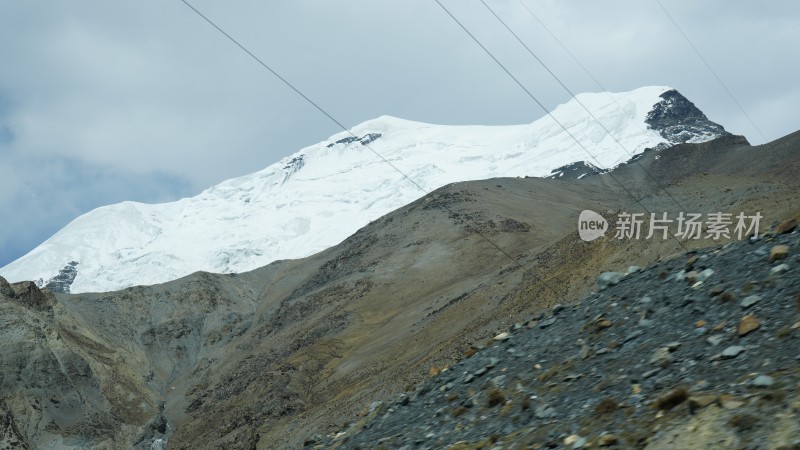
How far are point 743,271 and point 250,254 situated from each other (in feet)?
602

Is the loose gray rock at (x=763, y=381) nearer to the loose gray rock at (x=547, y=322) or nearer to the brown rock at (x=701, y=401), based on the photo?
the brown rock at (x=701, y=401)

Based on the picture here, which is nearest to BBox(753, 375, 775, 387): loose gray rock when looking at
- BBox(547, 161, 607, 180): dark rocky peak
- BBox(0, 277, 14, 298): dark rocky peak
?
BBox(0, 277, 14, 298): dark rocky peak

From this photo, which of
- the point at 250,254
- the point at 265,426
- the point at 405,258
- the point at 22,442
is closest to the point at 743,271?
the point at 265,426

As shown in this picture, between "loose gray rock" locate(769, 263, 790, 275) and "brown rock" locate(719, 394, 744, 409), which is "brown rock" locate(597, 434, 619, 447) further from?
"loose gray rock" locate(769, 263, 790, 275)

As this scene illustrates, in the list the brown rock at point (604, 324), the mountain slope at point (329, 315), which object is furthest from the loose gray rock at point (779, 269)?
the brown rock at point (604, 324)

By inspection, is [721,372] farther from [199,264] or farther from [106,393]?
[199,264]

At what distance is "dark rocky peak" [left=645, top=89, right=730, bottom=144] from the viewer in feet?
523

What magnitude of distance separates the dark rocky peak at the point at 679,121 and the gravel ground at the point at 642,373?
149 meters

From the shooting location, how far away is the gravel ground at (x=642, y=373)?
8625mm

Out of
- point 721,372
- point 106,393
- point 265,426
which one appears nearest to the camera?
point 721,372

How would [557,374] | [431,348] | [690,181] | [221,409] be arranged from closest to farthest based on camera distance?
1. [557,374]
2. [431,348]
3. [690,181]
4. [221,409]

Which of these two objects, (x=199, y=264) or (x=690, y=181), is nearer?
(x=690, y=181)

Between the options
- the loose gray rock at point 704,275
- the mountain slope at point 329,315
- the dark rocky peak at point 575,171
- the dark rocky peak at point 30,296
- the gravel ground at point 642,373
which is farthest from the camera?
the dark rocky peak at point 575,171

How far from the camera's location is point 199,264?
191 metres
